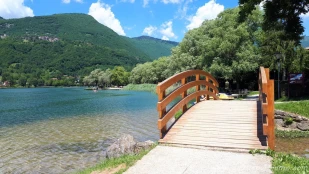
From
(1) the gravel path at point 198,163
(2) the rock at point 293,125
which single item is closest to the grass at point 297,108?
(2) the rock at point 293,125

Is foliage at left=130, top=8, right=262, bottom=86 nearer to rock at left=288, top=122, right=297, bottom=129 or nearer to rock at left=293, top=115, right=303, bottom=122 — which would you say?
rock at left=293, top=115, right=303, bottom=122

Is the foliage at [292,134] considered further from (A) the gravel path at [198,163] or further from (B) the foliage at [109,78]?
(B) the foliage at [109,78]

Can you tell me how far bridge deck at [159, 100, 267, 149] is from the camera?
6.38 m

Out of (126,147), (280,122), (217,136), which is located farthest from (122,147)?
(280,122)

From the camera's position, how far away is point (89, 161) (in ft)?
33.3

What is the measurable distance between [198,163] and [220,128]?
2.41 meters

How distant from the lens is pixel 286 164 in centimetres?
494

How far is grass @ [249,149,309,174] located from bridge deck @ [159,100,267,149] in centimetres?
40

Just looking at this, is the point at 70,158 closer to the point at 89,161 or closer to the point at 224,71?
the point at 89,161

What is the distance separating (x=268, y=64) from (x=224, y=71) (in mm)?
5174

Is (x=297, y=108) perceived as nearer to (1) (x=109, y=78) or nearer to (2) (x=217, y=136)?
(2) (x=217, y=136)

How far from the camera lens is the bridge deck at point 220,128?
638 centimetres

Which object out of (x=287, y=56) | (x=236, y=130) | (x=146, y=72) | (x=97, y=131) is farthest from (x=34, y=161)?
(x=146, y=72)

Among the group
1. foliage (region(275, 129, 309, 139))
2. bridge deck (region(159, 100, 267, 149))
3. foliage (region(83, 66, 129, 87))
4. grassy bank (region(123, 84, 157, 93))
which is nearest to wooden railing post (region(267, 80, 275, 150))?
bridge deck (region(159, 100, 267, 149))
